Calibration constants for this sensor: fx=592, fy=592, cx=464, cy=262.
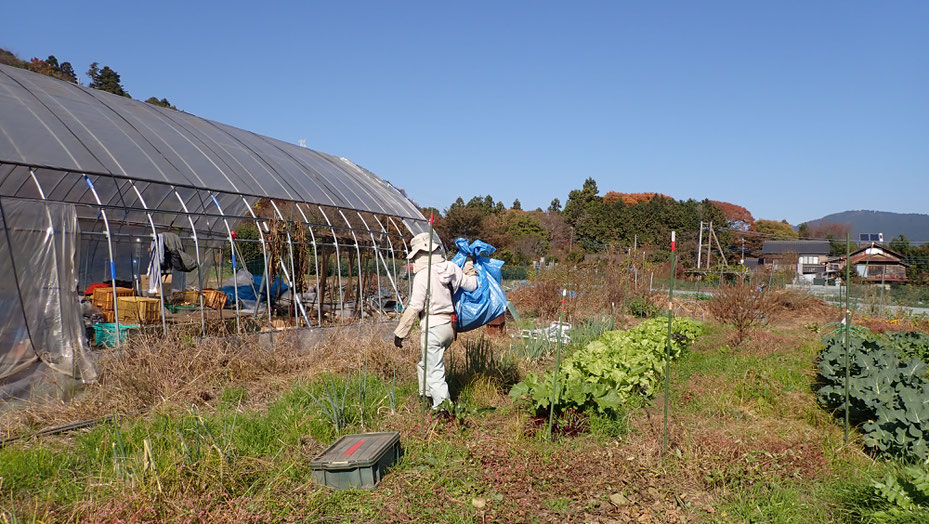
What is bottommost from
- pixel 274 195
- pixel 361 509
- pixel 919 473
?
pixel 361 509

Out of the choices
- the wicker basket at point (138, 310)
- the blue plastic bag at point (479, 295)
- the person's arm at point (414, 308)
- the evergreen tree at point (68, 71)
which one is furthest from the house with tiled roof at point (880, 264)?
the evergreen tree at point (68, 71)

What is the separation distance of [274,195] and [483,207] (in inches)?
1518

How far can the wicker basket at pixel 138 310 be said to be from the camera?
301 inches

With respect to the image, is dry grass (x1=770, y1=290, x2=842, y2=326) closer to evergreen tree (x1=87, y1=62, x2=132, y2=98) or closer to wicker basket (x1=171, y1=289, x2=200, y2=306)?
wicker basket (x1=171, y1=289, x2=200, y2=306)

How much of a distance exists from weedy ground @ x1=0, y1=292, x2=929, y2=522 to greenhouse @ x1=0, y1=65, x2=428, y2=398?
3.11ft

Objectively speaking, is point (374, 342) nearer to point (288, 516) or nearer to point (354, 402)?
point (354, 402)

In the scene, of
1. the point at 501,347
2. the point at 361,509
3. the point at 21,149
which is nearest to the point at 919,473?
the point at 361,509

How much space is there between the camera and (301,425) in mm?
4992

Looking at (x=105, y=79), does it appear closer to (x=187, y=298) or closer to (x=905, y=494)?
(x=187, y=298)

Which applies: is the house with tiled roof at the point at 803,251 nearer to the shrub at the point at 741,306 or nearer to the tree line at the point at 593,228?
the tree line at the point at 593,228

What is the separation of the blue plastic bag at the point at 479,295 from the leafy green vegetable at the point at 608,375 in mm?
749

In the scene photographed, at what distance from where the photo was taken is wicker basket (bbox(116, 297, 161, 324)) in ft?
25.1

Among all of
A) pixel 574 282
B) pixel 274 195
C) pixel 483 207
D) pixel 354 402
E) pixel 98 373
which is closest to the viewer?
pixel 354 402

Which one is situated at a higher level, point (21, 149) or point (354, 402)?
point (21, 149)
